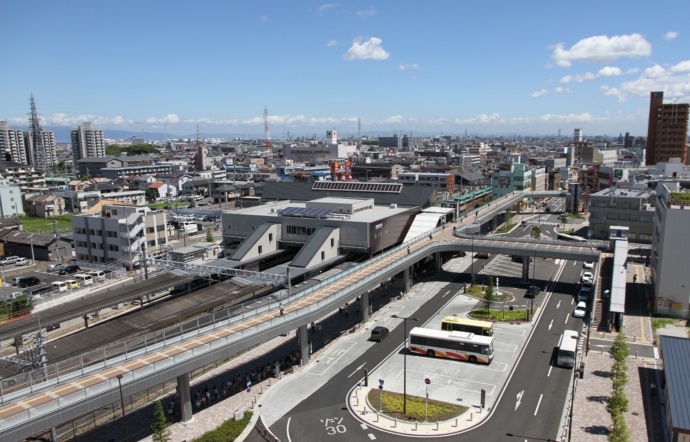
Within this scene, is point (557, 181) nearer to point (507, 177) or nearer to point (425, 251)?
point (507, 177)

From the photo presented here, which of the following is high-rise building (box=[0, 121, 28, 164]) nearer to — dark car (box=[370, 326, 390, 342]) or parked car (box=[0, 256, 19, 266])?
parked car (box=[0, 256, 19, 266])

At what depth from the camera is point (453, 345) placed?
34781 millimetres

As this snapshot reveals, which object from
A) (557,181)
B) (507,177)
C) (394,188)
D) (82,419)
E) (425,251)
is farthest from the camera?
(557,181)

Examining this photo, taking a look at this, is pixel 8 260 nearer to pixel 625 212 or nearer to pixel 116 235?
pixel 116 235

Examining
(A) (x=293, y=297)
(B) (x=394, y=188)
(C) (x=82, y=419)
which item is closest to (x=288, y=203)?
(B) (x=394, y=188)

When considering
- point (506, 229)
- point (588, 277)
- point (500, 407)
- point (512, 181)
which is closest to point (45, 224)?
point (506, 229)

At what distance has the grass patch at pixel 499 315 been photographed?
42.7 m

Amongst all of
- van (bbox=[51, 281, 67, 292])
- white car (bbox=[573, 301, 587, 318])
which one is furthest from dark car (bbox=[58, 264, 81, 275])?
white car (bbox=[573, 301, 587, 318])

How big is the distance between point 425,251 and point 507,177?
228 feet

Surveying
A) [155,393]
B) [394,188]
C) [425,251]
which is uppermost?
[394,188]

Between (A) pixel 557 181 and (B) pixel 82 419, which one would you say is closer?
(B) pixel 82 419

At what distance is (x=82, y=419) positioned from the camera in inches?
1097

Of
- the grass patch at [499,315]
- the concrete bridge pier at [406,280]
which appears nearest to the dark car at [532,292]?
the grass patch at [499,315]

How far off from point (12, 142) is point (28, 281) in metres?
170
